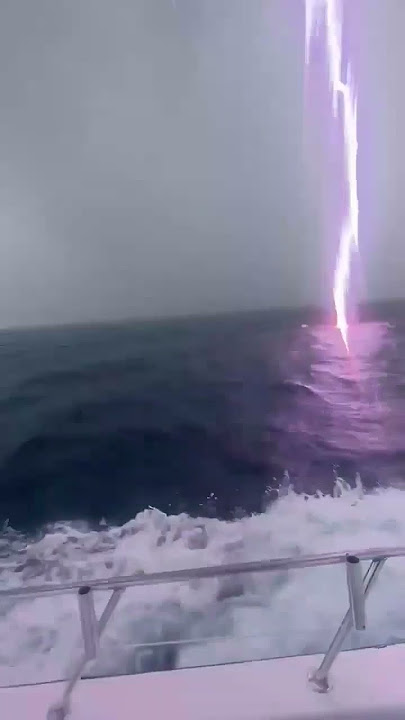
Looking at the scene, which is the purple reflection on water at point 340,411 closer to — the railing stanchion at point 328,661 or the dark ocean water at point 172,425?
the dark ocean water at point 172,425

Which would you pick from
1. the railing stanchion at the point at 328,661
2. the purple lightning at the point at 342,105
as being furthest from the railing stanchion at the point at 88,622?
the purple lightning at the point at 342,105

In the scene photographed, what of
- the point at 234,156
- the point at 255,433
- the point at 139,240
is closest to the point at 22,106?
the point at 139,240

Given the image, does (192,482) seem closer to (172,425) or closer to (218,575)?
(172,425)

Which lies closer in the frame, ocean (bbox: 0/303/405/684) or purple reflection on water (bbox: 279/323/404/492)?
ocean (bbox: 0/303/405/684)

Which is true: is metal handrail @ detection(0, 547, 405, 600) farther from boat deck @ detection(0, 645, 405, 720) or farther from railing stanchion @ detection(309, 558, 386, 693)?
boat deck @ detection(0, 645, 405, 720)

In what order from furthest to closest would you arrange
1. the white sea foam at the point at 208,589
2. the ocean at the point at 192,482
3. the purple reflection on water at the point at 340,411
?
the purple reflection on water at the point at 340,411, the ocean at the point at 192,482, the white sea foam at the point at 208,589

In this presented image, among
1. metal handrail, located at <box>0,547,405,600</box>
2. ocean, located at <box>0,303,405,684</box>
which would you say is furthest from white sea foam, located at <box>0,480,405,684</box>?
metal handrail, located at <box>0,547,405,600</box>
